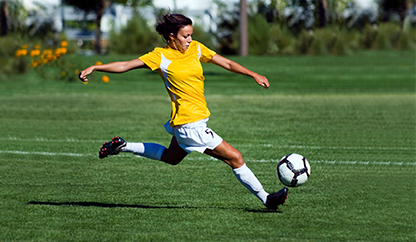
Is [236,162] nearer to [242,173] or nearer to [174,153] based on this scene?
[242,173]

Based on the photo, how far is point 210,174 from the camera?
24.2 feet

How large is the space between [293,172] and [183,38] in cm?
179

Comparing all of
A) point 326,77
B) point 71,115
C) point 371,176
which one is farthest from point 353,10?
point 371,176

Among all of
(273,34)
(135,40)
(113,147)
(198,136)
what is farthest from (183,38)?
(135,40)

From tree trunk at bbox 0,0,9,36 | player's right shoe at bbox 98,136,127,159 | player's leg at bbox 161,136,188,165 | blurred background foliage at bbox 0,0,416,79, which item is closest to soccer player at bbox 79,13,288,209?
player's leg at bbox 161,136,188,165

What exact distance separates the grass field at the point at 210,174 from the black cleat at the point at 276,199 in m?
0.07

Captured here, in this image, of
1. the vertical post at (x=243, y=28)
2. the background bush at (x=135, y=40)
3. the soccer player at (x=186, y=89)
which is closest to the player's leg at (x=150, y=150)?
the soccer player at (x=186, y=89)

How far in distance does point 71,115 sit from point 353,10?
3493cm

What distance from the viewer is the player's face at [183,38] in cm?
542

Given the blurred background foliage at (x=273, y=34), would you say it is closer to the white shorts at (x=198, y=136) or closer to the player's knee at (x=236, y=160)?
the player's knee at (x=236, y=160)

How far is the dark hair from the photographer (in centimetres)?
534

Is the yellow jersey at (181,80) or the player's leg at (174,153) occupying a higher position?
the yellow jersey at (181,80)

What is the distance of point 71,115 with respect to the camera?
13.6 meters

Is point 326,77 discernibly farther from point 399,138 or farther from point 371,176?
point 371,176
